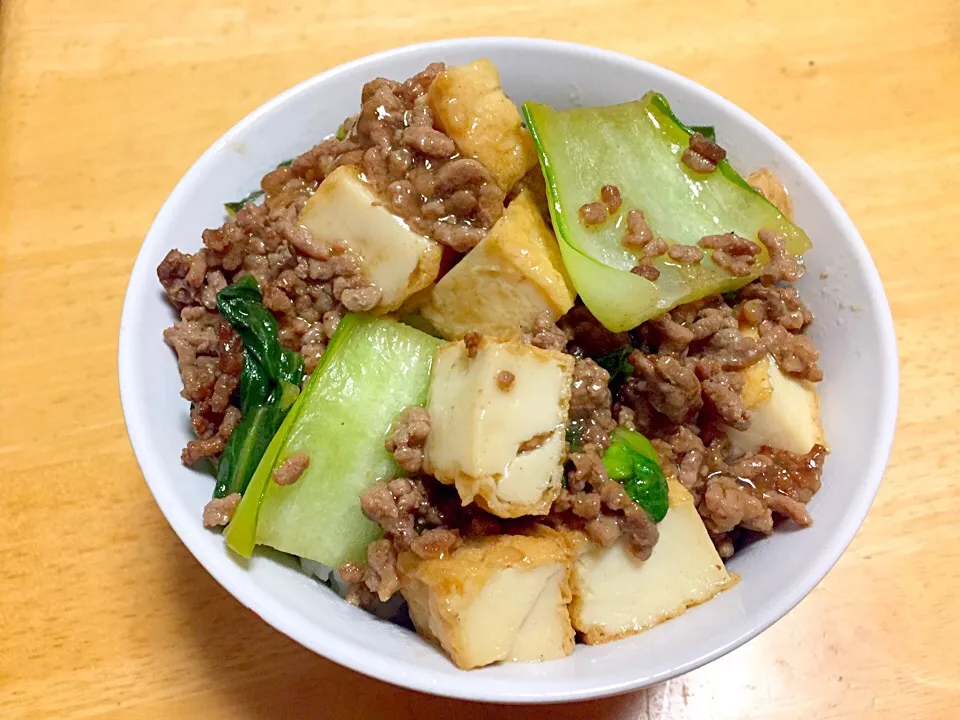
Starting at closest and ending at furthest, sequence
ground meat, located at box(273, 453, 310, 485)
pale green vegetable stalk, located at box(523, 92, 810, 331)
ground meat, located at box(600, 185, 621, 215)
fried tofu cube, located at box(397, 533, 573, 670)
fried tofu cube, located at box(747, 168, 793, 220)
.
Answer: fried tofu cube, located at box(397, 533, 573, 670) < ground meat, located at box(273, 453, 310, 485) < pale green vegetable stalk, located at box(523, 92, 810, 331) < ground meat, located at box(600, 185, 621, 215) < fried tofu cube, located at box(747, 168, 793, 220)

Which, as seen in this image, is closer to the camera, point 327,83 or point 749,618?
point 749,618

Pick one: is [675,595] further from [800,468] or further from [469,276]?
[469,276]

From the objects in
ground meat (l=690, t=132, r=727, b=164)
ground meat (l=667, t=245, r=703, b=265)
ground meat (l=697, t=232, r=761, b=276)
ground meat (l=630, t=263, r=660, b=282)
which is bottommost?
ground meat (l=630, t=263, r=660, b=282)

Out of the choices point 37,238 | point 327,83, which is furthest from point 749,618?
point 37,238

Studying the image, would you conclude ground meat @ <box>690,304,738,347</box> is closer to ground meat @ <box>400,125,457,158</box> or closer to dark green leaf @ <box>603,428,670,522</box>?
dark green leaf @ <box>603,428,670,522</box>

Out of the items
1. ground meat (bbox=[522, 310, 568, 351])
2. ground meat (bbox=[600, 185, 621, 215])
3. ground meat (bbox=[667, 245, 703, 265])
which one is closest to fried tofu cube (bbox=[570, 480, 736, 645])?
ground meat (bbox=[522, 310, 568, 351])

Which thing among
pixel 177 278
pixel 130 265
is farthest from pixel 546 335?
pixel 130 265
